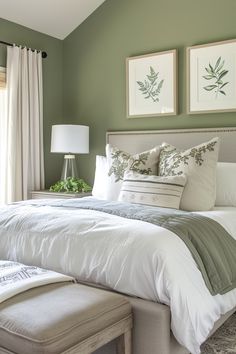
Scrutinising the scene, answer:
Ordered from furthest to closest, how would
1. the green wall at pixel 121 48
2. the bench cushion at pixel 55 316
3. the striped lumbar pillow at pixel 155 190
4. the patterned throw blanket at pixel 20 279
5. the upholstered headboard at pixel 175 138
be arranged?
the green wall at pixel 121 48 < the upholstered headboard at pixel 175 138 < the striped lumbar pillow at pixel 155 190 < the patterned throw blanket at pixel 20 279 < the bench cushion at pixel 55 316

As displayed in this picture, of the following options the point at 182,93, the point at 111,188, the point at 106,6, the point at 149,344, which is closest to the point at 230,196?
the point at 111,188

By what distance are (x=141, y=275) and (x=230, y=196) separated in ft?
4.92

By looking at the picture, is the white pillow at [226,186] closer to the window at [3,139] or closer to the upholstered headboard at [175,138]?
the upholstered headboard at [175,138]

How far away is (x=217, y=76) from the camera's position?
389cm

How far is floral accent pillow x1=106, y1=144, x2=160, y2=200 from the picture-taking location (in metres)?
3.43

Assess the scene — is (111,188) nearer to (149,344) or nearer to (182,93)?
(182,93)

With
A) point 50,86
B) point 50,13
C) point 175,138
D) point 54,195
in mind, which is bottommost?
point 54,195

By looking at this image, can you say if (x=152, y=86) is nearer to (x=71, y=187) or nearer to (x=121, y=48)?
(x=121, y=48)

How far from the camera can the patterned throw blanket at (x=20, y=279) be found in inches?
73.5

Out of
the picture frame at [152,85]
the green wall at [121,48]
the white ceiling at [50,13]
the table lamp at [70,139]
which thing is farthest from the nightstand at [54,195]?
the white ceiling at [50,13]

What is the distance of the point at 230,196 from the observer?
10.8ft

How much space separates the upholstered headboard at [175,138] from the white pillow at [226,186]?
0.44 meters

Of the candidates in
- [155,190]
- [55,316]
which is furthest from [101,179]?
[55,316]

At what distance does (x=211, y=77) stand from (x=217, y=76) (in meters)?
0.06
